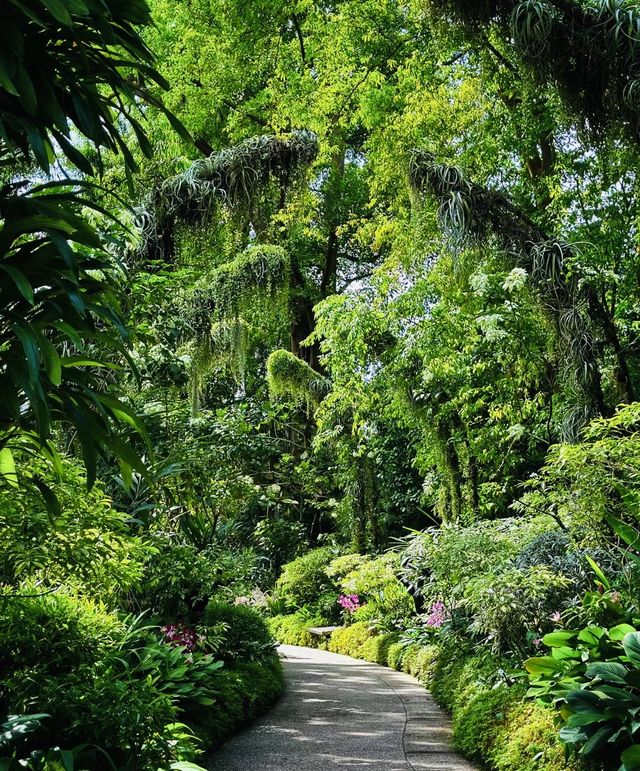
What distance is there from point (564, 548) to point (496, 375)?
3419mm

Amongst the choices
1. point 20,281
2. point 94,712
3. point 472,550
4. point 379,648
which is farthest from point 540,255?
point 20,281

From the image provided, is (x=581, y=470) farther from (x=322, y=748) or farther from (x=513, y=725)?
(x=322, y=748)

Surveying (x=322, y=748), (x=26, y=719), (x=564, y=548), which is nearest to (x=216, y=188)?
(x=564, y=548)

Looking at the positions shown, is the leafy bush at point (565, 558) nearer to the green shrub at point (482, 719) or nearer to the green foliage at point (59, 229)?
the green shrub at point (482, 719)

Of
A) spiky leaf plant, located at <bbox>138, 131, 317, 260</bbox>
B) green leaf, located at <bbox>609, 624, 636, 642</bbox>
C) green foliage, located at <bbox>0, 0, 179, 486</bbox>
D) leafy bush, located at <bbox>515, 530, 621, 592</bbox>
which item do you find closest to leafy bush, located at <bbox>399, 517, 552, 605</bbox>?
leafy bush, located at <bbox>515, 530, 621, 592</bbox>

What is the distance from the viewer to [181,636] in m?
5.69

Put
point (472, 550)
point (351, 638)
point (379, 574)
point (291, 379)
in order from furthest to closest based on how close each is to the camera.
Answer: point (291, 379) → point (351, 638) → point (379, 574) → point (472, 550)

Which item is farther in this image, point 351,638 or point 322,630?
point 322,630

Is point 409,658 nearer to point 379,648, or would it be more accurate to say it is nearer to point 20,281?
point 379,648

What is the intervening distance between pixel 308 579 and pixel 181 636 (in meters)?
7.65

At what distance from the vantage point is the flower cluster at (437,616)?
25.1ft

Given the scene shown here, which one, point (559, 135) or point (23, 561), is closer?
point (23, 561)

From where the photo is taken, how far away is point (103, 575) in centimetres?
399

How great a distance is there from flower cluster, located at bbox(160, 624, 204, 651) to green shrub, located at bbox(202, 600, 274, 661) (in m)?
0.40
